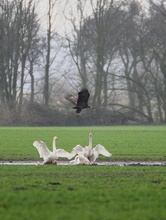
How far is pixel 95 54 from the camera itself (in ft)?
268

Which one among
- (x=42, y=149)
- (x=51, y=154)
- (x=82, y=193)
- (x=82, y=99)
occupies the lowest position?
(x=82, y=193)

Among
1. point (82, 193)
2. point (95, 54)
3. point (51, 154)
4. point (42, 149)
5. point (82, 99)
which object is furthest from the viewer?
point (95, 54)

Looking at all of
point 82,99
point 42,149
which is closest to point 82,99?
point 82,99

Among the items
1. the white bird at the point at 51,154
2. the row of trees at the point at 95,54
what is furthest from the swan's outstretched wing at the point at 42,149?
the row of trees at the point at 95,54

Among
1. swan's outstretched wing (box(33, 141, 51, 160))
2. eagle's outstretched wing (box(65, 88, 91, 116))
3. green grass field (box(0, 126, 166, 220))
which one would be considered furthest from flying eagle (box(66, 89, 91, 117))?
green grass field (box(0, 126, 166, 220))

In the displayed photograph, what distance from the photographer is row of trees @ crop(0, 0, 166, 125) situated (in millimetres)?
73000

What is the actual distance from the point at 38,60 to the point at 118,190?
235ft

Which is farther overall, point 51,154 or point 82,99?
point 82,99

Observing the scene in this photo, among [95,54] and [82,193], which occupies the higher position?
[95,54]

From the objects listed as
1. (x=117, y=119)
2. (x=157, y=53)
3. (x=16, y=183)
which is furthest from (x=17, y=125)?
Result: (x=16, y=183)

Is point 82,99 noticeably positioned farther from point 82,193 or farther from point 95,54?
point 95,54

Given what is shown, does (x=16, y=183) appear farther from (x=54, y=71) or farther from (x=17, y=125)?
(x=54, y=71)

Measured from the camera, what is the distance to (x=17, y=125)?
2734 inches

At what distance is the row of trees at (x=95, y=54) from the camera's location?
73.0 m
